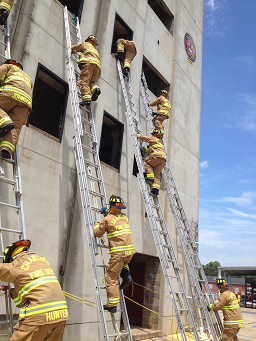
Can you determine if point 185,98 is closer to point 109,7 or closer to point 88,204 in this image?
point 109,7

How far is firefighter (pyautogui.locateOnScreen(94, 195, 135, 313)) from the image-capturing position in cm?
414

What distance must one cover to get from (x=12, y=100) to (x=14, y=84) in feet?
0.88

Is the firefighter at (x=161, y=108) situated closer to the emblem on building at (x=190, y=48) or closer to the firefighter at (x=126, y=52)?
the firefighter at (x=126, y=52)

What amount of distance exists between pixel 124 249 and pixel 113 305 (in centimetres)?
77

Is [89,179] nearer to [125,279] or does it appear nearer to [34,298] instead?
[125,279]

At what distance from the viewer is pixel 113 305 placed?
13.2ft

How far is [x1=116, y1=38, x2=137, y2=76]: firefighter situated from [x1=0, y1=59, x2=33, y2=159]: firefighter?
4056 millimetres

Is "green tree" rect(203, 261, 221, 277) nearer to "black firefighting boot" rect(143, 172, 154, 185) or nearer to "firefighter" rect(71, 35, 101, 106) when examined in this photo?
"black firefighting boot" rect(143, 172, 154, 185)

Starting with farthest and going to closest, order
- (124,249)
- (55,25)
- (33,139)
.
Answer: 1. (55,25)
2. (33,139)
3. (124,249)

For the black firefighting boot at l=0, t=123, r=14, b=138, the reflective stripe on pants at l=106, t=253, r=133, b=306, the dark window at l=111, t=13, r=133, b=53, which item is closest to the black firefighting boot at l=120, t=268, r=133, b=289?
the reflective stripe on pants at l=106, t=253, r=133, b=306

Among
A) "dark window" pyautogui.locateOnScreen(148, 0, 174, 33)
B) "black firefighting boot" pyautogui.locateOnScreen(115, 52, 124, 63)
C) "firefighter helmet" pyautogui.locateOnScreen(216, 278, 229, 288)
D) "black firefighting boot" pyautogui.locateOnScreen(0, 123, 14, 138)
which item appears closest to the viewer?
"black firefighting boot" pyautogui.locateOnScreen(0, 123, 14, 138)

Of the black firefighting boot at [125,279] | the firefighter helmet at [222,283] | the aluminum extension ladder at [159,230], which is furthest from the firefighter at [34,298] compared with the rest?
the firefighter helmet at [222,283]

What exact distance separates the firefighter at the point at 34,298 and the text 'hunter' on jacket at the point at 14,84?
2229 mm

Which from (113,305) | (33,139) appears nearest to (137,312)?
(113,305)
